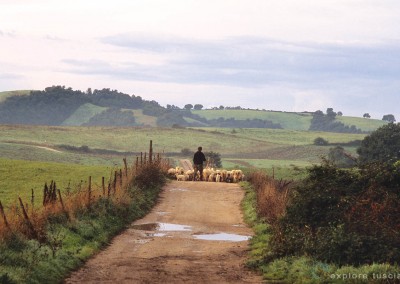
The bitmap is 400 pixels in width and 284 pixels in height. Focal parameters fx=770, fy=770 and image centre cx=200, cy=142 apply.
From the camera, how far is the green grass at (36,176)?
4413cm

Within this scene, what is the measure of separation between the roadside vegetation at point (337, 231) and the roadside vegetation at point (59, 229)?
181 inches

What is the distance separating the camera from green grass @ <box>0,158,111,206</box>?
44131mm

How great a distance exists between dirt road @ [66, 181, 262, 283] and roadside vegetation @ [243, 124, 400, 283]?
819mm

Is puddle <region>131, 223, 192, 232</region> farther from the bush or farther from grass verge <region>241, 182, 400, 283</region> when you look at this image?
the bush

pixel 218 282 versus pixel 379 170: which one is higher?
pixel 379 170

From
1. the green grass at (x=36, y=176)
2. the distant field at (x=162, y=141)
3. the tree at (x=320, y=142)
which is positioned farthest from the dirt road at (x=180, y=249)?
the tree at (x=320, y=142)

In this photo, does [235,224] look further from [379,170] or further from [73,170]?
[73,170]

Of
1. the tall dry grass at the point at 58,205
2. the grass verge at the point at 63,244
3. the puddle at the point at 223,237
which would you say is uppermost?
the tall dry grass at the point at 58,205

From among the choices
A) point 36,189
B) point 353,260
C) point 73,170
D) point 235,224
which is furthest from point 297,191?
point 73,170

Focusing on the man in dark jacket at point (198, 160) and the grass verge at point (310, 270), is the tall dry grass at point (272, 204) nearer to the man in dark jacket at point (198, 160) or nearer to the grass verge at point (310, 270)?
the grass verge at point (310, 270)

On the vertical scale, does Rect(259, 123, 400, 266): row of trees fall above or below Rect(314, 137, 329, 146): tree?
above

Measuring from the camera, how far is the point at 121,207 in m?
28.1

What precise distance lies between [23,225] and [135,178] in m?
17.6

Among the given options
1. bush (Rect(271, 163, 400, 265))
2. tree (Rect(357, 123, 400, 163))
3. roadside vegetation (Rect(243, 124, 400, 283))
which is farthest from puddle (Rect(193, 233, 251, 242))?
tree (Rect(357, 123, 400, 163))
